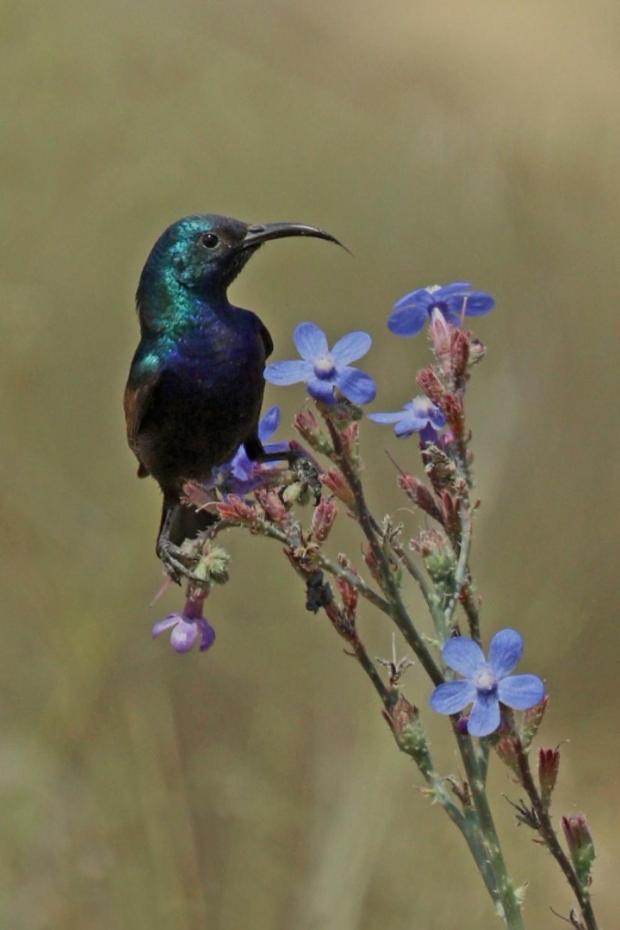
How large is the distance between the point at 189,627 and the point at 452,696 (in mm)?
737

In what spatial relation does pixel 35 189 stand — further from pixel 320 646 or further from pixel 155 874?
pixel 155 874

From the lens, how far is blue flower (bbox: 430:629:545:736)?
1.38 meters

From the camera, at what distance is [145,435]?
Result: 266 centimetres

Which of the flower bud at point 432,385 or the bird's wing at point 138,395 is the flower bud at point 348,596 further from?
the bird's wing at point 138,395

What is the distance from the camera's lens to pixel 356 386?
61.9 inches

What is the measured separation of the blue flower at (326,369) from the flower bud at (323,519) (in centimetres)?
16

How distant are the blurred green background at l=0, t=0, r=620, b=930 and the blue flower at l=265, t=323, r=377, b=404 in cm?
166

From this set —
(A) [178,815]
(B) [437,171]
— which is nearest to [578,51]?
(B) [437,171]

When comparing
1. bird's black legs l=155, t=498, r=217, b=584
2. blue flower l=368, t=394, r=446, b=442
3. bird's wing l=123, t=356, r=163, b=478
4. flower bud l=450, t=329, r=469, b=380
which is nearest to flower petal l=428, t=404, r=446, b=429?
blue flower l=368, t=394, r=446, b=442

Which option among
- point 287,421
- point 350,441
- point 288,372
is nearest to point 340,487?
point 350,441

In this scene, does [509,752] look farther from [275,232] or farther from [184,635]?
[275,232]

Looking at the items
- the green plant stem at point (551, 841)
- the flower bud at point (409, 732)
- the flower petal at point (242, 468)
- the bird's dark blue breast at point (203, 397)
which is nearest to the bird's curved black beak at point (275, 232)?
the bird's dark blue breast at point (203, 397)

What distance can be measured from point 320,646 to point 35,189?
221cm

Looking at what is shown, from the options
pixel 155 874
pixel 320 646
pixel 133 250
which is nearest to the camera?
pixel 155 874
